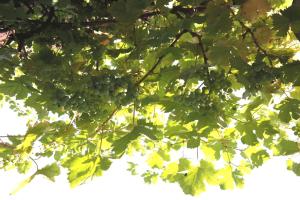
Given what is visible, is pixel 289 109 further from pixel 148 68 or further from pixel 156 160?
pixel 156 160

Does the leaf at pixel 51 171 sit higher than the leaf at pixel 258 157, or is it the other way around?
the leaf at pixel 258 157

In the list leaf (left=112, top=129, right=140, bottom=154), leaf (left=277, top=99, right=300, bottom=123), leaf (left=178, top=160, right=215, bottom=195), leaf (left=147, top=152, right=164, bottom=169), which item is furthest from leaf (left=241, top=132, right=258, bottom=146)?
leaf (left=147, top=152, right=164, bottom=169)

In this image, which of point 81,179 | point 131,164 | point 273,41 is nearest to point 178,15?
point 273,41

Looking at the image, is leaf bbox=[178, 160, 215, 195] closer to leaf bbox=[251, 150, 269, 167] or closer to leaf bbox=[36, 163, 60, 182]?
leaf bbox=[251, 150, 269, 167]

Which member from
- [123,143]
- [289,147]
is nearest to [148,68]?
[123,143]

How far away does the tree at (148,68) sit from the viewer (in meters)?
2.58

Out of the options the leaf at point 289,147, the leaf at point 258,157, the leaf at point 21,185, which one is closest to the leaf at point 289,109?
the leaf at point 289,147

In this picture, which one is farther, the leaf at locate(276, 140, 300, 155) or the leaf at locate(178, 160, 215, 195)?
the leaf at locate(178, 160, 215, 195)

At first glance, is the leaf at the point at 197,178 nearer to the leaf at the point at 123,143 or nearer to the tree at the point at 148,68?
the tree at the point at 148,68

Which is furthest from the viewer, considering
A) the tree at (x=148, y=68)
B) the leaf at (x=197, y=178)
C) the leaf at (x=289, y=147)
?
the leaf at (x=197, y=178)

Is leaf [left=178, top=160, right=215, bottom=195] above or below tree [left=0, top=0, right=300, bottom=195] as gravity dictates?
below

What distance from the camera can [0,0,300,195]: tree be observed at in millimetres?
2576

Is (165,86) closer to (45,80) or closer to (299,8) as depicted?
(45,80)

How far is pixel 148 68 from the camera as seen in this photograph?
10.6ft
